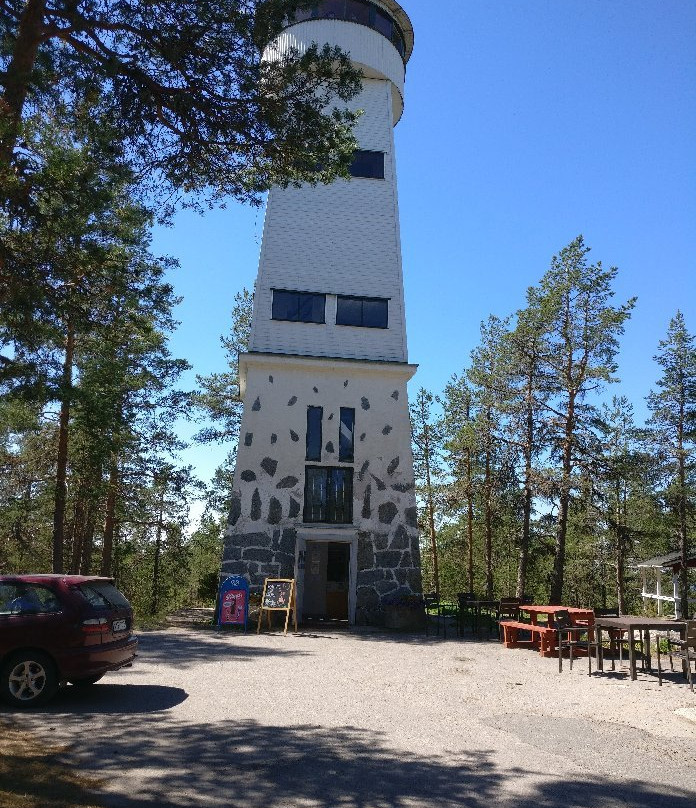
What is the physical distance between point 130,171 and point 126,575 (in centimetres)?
3247

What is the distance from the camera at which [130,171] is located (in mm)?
8844

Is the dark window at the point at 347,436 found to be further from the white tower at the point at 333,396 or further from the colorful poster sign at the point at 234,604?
the colorful poster sign at the point at 234,604

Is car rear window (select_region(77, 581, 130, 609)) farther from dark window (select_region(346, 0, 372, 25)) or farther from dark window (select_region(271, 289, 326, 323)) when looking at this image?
dark window (select_region(346, 0, 372, 25))

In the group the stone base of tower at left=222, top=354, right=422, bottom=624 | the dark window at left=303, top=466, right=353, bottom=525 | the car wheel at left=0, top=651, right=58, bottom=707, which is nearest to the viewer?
the car wheel at left=0, top=651, right=58, bottom=707

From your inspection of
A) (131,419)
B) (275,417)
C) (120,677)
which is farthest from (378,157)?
(120,677)

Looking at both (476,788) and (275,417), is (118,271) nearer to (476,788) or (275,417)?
(476,788)

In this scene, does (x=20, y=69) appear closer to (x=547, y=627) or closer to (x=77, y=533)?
(x=547, y=627)

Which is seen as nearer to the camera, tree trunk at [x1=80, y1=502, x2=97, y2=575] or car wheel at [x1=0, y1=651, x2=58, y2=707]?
car wheel at [x1=0, y1=651, x2=58, y2=707]

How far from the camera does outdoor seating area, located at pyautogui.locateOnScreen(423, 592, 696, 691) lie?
34.3 feet

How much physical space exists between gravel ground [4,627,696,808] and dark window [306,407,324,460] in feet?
24.3

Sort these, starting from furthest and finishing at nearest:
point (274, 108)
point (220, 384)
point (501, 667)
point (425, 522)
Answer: point (425, 522)
point (220, 384)
point (501, 667)
point (274, 108)

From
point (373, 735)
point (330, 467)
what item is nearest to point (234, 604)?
point (330, 467)

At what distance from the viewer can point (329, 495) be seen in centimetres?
1808

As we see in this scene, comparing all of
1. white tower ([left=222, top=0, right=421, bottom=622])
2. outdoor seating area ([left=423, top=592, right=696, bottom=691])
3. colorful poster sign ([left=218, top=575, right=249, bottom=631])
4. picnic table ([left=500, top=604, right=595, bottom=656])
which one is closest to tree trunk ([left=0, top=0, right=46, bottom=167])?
white tower ([left=222, top=0, right=421, bottom=622])
